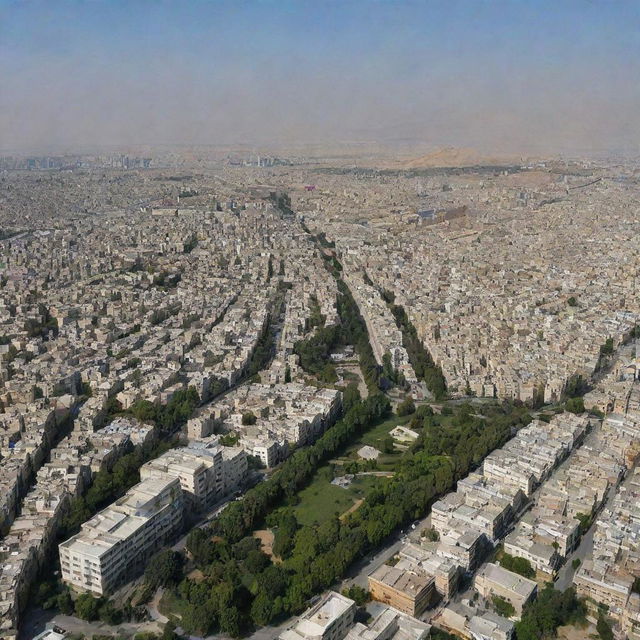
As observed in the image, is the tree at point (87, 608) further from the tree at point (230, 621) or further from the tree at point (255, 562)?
the tree at point (255, 562)

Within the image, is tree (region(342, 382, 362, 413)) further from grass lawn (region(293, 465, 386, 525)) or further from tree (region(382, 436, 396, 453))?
grass lawn (region(293, 465, 386, 525))

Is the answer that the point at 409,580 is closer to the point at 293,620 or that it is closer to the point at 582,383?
the point at 293,620

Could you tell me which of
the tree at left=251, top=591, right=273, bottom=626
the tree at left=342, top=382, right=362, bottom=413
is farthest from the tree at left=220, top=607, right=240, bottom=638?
the tree at left=342, top=382, right=362, bottom=413

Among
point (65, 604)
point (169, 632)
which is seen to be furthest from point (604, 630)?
point (65, 604)

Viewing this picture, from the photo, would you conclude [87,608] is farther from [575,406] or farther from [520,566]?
[575,406]

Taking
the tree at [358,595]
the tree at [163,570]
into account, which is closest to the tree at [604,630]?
the tree at [358,595]

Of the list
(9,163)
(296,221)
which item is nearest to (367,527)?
(296,221)

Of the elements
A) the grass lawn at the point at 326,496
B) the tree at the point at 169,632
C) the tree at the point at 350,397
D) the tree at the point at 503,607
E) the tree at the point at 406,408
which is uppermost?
the tree at the point at 350,397
